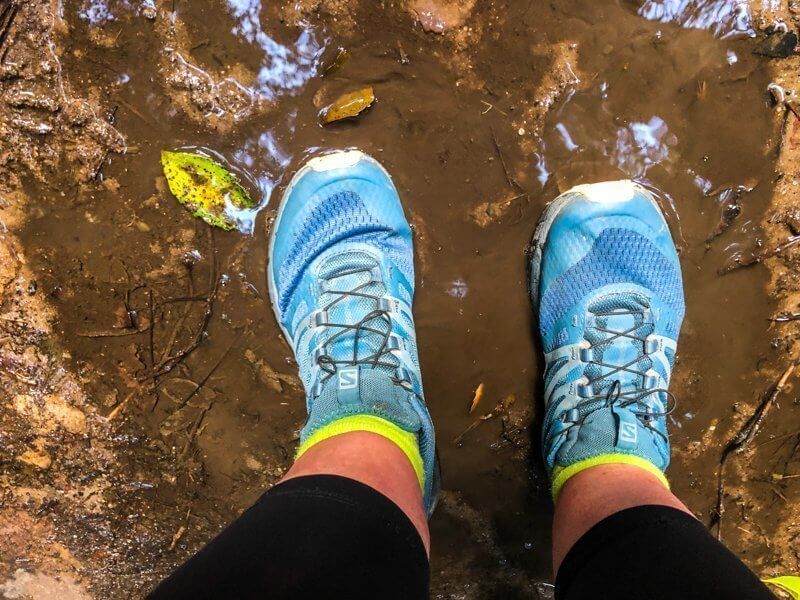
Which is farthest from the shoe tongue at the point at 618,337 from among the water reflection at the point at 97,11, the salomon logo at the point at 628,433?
the water reflection at the point at 97,11

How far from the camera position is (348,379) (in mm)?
1465

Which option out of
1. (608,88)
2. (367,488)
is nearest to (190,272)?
(367,488)

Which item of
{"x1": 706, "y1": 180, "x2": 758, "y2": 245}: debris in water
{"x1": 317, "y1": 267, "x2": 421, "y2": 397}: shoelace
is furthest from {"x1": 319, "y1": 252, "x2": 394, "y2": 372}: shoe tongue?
{"x1": 706, "y1": 180, "x2": 758, "y2": 245}: debris in water

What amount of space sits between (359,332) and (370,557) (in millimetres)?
677

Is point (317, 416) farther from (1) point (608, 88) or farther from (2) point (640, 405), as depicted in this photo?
(1) point (608, 88)

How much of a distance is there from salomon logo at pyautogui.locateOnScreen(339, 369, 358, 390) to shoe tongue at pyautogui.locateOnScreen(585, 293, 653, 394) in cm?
71

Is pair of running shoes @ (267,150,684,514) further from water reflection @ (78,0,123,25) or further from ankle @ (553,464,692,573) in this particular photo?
water reflection @ (78,0,123,25)

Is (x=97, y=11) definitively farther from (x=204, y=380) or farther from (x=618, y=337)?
(x=618, y=337)

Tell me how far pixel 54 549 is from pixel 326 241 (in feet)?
5.07

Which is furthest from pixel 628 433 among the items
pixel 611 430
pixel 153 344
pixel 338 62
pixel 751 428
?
pixel 153 344

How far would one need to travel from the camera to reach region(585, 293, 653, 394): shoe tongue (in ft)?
5.27

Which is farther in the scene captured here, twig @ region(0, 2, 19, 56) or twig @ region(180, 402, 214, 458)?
twig @ region(180, 402, 214, 458)

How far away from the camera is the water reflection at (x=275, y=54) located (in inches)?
60.6

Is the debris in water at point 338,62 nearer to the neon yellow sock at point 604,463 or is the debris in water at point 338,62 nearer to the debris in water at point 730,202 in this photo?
the debris in water at point 730,202
